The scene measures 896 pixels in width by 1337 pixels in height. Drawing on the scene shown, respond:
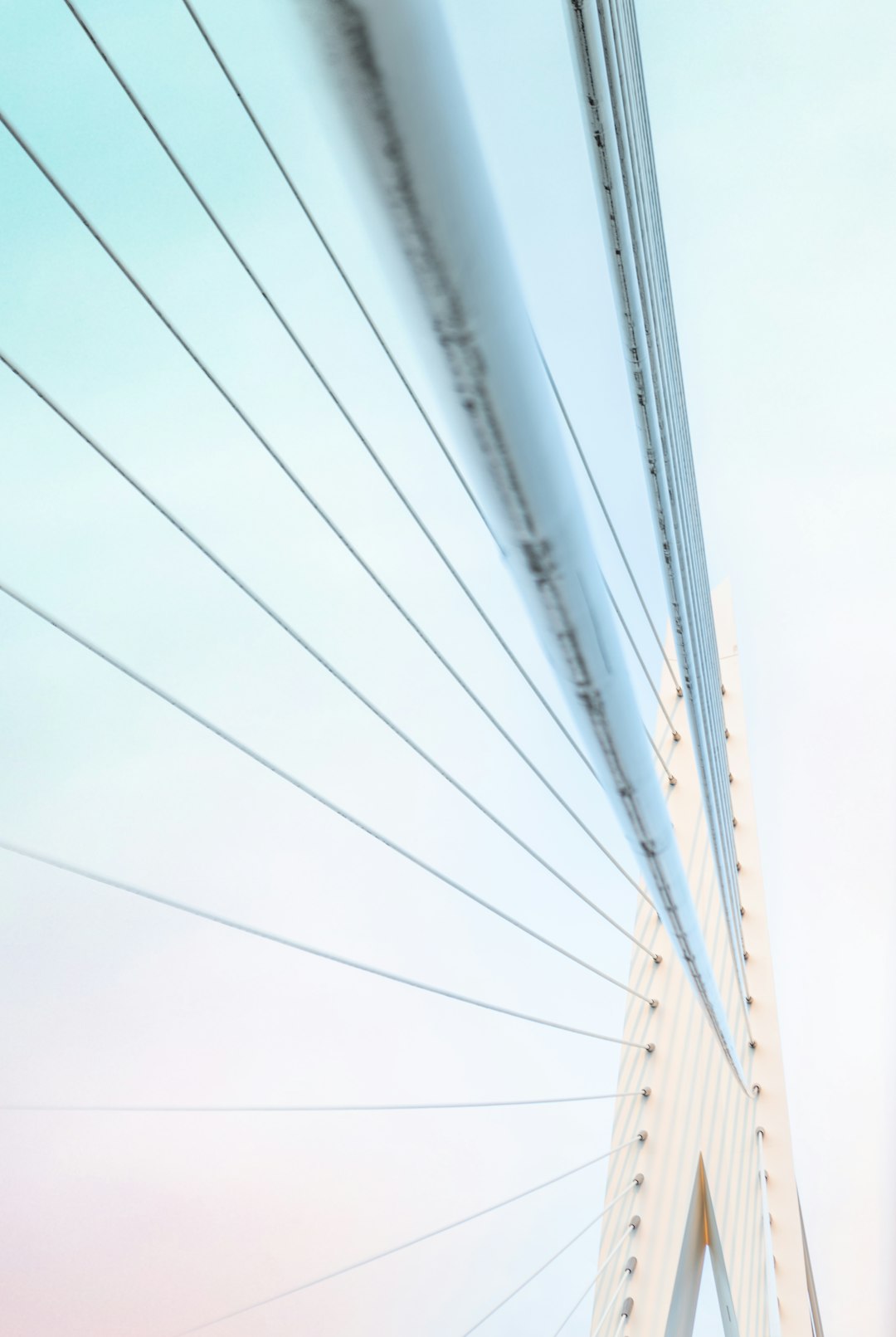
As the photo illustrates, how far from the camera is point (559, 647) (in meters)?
0.55

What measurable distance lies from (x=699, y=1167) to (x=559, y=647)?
2121 millimetres

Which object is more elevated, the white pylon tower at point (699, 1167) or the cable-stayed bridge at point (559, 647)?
the cable-stayed bridge at point (559, 647)

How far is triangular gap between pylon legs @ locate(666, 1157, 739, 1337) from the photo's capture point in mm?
2094

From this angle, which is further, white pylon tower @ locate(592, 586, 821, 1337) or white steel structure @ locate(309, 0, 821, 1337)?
white pylon tower @ locate(592, 586, 821, 1337)

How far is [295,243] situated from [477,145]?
388cm

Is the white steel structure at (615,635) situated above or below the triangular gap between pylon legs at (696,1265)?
above

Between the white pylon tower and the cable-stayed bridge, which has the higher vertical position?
the cable-stayed bridge

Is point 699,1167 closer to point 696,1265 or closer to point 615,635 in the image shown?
point 696,1265

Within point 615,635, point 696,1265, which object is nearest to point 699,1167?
point 696,1265

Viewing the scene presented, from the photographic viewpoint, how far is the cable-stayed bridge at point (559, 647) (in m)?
0.32

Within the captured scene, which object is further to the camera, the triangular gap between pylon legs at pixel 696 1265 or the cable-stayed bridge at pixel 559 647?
the triangular gap between pylon legs at pixel 696 1265

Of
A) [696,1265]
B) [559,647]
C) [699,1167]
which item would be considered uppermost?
[559,647]

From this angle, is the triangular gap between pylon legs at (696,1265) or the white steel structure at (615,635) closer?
the white steel structure at (615,635)

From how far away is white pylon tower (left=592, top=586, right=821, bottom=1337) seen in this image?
2.11 metres
